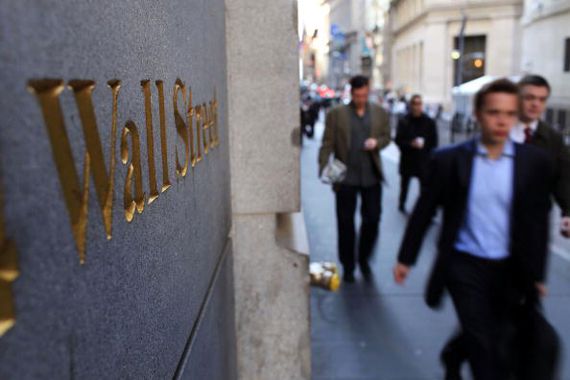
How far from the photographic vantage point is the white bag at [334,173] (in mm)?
6734

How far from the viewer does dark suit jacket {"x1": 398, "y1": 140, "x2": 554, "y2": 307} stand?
138 inches

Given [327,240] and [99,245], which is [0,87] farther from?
[327,240]

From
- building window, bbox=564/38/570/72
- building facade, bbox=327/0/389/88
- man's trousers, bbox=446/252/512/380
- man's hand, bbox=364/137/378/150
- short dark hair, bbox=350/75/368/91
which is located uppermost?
building facade, bbox=327/0/389/88

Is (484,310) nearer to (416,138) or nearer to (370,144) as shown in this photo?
(370,144)

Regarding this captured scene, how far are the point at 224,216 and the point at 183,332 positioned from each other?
Answer: 1425mm

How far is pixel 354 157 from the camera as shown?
22.7ft

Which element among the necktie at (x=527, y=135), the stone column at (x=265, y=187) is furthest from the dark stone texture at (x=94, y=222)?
the necktie at (x=527, y=135)

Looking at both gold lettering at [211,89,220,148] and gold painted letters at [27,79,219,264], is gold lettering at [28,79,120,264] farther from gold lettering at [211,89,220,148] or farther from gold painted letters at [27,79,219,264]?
gold lettering at [211,89,220,148]

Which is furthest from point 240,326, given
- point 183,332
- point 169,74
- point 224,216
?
point 169,74

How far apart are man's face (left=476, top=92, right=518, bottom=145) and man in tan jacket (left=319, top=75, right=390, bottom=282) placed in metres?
3.20

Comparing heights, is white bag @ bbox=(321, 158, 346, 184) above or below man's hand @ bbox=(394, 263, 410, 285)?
above

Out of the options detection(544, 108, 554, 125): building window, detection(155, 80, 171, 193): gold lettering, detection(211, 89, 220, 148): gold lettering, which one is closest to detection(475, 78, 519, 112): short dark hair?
detection(211, 89, 220, 148): gold lettering

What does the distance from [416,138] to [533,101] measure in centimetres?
514

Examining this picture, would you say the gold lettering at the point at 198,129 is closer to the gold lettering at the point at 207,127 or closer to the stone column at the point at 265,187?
the gold lettering at the point at 207,127
